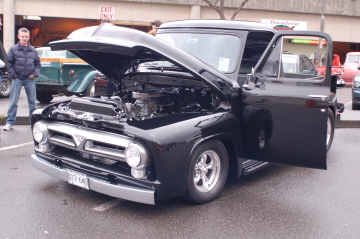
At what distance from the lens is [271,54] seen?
4.90m

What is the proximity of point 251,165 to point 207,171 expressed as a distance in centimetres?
76

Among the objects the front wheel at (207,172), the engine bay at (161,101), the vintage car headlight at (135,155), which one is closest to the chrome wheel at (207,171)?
the front wheel at (207,172)

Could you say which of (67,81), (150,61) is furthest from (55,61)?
(150,61)

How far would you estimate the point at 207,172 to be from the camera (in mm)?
4422

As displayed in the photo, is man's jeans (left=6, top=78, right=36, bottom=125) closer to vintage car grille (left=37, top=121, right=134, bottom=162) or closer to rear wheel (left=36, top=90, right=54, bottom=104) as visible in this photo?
rear wheel (left=36, top=90, right=54, bottom=104)

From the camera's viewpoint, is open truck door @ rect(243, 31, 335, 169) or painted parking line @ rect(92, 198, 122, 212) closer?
painted parking line @ rect(92, 198, 122, 212)

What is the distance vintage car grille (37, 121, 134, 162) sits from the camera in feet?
12.9

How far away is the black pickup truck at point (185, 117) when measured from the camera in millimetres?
3859

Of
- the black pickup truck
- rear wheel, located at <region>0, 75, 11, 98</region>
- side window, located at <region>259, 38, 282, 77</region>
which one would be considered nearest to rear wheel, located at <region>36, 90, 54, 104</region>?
rear wheel, located at <region>0, 75, 11, 98</region>

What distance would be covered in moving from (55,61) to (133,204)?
7.45m

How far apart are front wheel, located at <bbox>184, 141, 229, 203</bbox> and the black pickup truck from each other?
1 centimetres

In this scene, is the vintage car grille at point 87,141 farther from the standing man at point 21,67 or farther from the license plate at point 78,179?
the standing man at point 21,67

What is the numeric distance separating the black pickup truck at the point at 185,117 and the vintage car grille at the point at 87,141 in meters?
0.01

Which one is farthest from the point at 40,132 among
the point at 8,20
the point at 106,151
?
the point at 8,20
